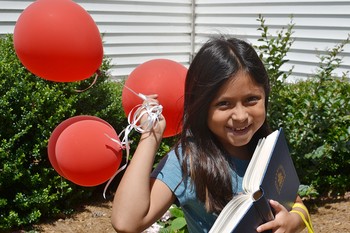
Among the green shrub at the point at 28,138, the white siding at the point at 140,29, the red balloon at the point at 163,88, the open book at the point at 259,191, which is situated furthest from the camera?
the white siding at the point at 140,29

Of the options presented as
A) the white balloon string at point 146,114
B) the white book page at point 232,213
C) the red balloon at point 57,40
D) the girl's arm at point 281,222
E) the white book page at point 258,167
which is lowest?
the girl's arm at point 281,222

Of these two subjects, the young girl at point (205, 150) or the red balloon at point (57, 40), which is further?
the red balloon at point (57, 40)

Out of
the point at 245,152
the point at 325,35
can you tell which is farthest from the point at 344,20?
the point at 245,152

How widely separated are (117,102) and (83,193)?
2.62 feet

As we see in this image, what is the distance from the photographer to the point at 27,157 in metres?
3.95

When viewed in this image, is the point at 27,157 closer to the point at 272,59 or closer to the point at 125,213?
the point at 272,59

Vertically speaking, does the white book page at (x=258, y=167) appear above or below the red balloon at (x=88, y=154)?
Answer: above

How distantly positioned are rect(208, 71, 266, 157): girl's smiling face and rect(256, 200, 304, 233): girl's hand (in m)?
0.24

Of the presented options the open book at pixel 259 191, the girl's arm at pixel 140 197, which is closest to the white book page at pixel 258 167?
→ the open book at pixel 259 191

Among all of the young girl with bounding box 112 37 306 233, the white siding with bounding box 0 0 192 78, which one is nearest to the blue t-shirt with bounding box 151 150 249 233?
the young girl with bounding box 112 37 306 233

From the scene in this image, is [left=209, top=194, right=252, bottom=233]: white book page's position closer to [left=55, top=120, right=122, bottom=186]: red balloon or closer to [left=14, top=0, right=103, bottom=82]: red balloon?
[left=55, top=120, right=122, bottom=186]: red balloon

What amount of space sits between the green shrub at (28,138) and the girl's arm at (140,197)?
2384 millimetres

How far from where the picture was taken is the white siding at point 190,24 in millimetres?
6586

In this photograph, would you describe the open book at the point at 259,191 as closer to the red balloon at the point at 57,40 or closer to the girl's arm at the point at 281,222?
the girl's arm at the point at 281,222
